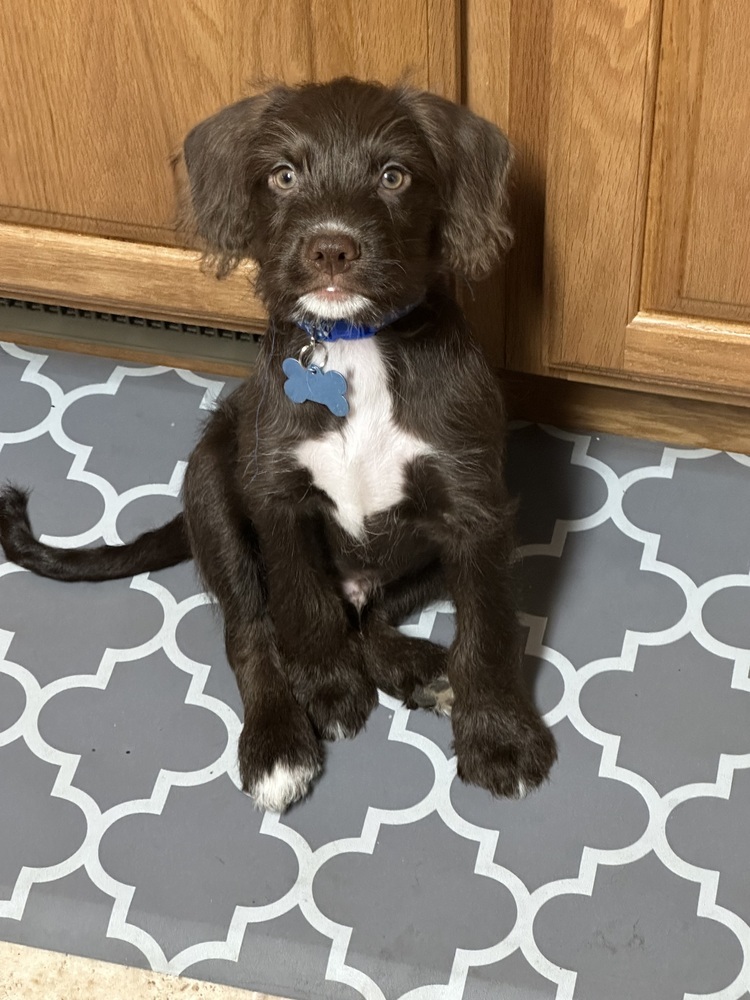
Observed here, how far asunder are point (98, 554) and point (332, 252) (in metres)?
0.69

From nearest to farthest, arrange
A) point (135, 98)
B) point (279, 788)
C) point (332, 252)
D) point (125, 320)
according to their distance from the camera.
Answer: point (332, 252) → point (279, 788) → point (135, 98) → point (125, 320)

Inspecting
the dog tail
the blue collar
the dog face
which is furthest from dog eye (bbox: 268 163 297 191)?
the dog tail

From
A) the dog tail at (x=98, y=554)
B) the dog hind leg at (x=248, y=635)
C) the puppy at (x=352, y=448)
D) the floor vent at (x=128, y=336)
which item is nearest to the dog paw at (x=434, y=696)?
the puppy at (x=352, y=448)

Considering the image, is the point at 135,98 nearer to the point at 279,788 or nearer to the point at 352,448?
the point at 352,448

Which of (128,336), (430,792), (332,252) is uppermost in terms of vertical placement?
(332,252)

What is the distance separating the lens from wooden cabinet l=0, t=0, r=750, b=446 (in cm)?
153

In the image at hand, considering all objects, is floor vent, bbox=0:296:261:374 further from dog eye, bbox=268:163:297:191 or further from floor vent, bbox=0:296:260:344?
dog eye, bbox=268:163:297:191

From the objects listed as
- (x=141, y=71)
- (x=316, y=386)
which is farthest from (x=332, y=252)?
(x=141, y=71)

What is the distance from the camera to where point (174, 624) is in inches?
72.5

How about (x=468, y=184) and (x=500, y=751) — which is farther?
(x=500, y=751)

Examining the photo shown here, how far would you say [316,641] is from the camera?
5.54ft

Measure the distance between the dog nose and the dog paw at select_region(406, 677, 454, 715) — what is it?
0.61 metres

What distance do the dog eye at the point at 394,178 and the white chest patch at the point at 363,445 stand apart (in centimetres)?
18

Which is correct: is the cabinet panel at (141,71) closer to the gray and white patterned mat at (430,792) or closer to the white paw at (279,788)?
the gray and white patterned mat at (430,792)
